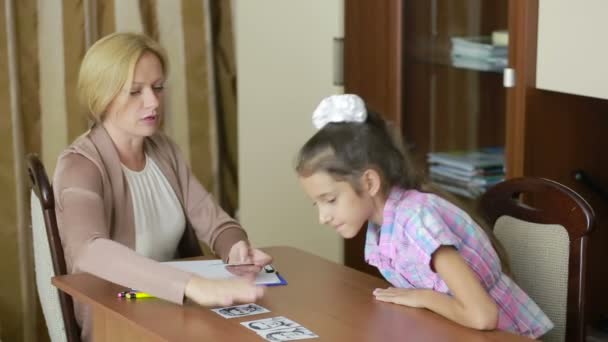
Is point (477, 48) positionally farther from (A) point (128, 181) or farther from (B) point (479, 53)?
(A) point (128, 181)

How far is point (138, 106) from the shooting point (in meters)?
2.42

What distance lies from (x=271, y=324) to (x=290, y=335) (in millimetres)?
77

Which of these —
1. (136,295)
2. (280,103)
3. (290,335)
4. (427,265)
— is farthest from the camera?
(280,103)

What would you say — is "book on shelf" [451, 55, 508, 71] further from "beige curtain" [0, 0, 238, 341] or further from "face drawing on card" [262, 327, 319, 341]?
"face drawing on card" [262, 327, 319, 341]

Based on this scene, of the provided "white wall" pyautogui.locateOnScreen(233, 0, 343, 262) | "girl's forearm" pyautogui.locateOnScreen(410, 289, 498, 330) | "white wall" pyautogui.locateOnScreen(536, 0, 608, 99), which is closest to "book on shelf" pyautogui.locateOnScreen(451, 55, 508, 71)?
"white wall" pyautogui.locateOnScreen(536, 0, 608, 99)

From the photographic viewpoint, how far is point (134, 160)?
2.50m

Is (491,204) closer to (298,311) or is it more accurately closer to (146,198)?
(298,311)

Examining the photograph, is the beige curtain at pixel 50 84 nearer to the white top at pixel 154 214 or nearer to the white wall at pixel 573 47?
the white top at pixel 154 214

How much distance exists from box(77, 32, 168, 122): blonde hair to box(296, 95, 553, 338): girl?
0.57 m

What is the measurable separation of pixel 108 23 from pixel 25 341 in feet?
3.38

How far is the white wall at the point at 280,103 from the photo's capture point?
3.36m

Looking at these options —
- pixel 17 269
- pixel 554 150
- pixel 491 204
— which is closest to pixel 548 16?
pixel 554 150

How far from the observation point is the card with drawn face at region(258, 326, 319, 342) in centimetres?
178

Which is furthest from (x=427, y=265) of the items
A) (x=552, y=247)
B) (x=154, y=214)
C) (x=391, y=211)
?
(x=154, y=214)
